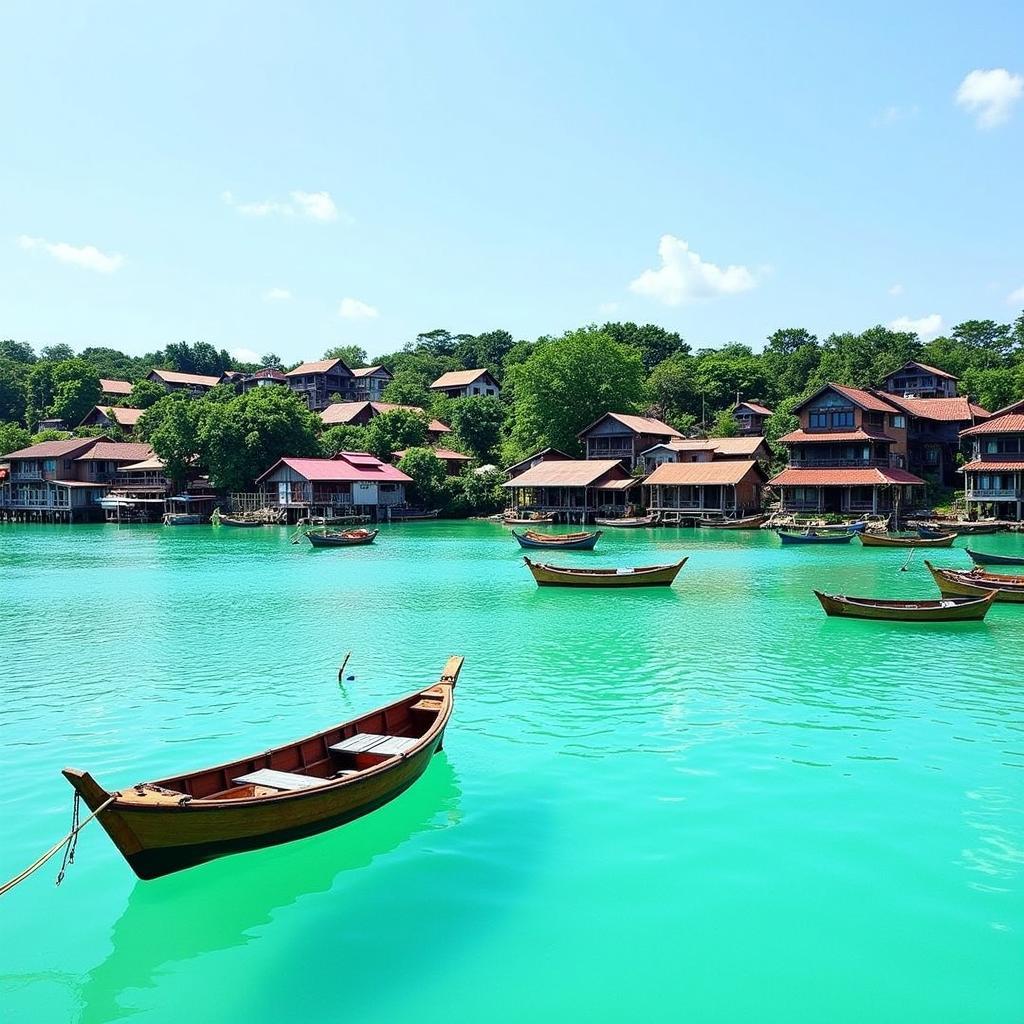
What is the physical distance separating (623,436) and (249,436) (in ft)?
109

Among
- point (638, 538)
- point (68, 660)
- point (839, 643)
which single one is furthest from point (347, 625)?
point (638, 538)

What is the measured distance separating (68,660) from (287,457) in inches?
2239

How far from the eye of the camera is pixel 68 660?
71.7ft

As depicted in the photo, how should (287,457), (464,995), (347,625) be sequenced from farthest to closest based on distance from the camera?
(287,457)
(347,625)
(464,995)

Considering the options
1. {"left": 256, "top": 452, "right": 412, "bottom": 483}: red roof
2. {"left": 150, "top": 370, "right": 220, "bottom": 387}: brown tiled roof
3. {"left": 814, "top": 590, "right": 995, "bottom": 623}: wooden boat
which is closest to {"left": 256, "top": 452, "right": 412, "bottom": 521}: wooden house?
{"left": 256, "top": 452, "right": 412, "bottom": 483}: red roof

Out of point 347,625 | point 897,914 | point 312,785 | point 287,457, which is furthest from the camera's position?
point 287,457

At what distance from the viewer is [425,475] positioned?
79.2 metres

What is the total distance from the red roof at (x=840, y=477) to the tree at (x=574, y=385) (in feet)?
68.8

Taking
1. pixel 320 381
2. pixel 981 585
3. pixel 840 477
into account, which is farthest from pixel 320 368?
pixel 981 585

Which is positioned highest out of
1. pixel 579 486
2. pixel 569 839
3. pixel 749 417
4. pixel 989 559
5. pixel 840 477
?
pixel 749 417

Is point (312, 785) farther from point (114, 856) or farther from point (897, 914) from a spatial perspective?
point (897, 914)

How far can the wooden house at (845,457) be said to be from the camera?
Answer: 59.9 m

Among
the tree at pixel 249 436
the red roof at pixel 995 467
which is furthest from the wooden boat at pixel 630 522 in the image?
the tree at pixel 249 436

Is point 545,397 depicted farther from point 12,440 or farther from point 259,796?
point 259,796
